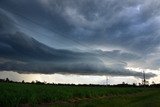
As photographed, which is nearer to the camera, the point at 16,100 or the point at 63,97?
the point at 16,100

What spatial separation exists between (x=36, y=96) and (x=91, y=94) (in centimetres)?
1971

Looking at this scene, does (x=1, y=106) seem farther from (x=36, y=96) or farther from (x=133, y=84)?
(x=133, y=84)

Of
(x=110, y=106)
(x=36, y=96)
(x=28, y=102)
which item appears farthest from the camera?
(x=110, y=106)

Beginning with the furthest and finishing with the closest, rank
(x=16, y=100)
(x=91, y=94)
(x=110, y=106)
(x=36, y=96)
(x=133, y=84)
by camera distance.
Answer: (x=133, y=84)
(x=91, y=94)
(x=110, y=106)
(x=36, y=96)
(x=16, y=100)

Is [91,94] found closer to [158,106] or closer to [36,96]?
[158,106]

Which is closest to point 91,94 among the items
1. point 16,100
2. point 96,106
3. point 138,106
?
point 138,106

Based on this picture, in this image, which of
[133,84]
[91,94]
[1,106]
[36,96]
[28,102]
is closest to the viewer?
[1,106]

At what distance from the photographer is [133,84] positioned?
185 meters

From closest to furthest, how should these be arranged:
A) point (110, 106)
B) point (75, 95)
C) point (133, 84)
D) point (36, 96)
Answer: point (36, 96) < point (110, 106) < point (75, 95) < point (133, 84)

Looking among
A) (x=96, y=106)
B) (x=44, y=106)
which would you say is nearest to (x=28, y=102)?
(x=44, y=106)

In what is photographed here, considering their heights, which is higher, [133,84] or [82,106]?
[133,84]

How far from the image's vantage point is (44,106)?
21.9 m

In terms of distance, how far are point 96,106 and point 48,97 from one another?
4567 millimetres

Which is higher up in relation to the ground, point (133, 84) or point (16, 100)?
point (133, 84)
